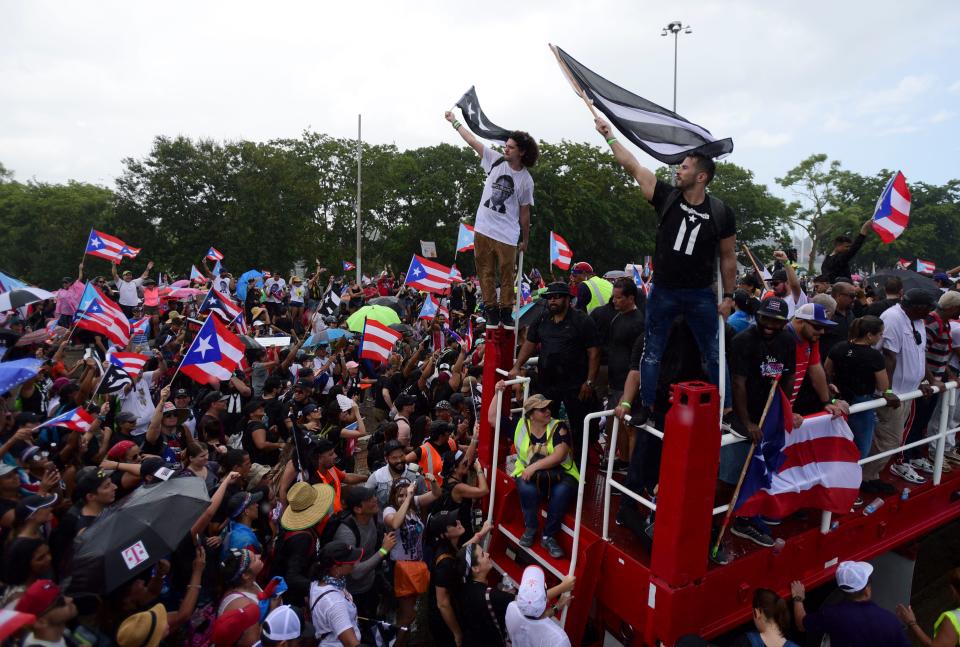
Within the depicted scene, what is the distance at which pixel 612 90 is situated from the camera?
4.24 m

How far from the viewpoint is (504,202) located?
5.46m

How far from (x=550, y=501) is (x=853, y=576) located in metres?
2.16

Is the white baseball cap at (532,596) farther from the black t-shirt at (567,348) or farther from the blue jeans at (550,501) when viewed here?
the black t-shirt at (567,348)

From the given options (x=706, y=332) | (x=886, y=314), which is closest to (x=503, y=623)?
(x=706, y=332)

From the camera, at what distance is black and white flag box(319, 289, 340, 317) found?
13.9 metres

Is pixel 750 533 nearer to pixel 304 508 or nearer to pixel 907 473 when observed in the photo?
pixel 907 473

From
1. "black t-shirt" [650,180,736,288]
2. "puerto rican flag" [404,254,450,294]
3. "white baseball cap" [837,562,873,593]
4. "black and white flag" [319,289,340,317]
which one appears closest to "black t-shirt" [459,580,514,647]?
"white baseball cap" [837,562,873,593]

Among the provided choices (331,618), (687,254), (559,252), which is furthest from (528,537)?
(559,252)

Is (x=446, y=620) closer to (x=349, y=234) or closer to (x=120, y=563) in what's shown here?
(x=120, y=563)

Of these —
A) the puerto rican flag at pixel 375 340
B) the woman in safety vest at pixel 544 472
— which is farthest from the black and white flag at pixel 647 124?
the puerto rican flag at pixel 375 340

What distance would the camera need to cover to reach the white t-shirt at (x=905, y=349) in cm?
557

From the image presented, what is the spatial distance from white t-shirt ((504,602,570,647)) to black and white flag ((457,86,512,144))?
4.04 meters

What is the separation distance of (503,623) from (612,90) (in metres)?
3.98

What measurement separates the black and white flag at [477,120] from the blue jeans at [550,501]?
10.4 feet
